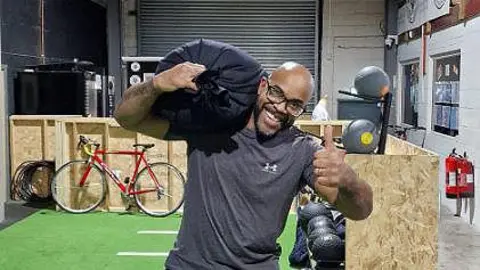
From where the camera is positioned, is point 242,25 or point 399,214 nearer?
point 399,214

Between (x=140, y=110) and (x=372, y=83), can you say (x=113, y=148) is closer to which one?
(x=372, y=83)

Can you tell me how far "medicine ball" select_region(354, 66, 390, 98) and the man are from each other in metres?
2.05

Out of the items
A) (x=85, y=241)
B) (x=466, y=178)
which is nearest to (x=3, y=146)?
(x=85, y=241)

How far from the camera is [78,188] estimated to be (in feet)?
24.8

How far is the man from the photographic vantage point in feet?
6.33

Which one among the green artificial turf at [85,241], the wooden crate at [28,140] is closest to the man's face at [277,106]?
the green artificial turf at [85,241]

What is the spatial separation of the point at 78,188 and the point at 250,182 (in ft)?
19.5

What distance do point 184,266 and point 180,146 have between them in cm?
566

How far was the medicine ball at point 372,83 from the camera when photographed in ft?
13.0

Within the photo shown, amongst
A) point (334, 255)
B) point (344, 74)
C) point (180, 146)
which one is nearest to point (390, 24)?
point (344, 74)

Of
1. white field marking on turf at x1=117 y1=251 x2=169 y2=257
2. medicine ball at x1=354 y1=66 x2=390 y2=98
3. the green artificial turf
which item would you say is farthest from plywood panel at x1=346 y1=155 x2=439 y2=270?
white field marking on turf at x1=117 y1=251 x2=169 y2=257

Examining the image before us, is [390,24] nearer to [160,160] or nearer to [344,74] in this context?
[344,74]

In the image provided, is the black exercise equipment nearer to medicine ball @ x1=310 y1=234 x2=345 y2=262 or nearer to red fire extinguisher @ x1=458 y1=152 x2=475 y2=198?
medicine ball @ x1=310 y1=234 x2=345 y2=262

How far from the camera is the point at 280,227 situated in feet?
6.52
